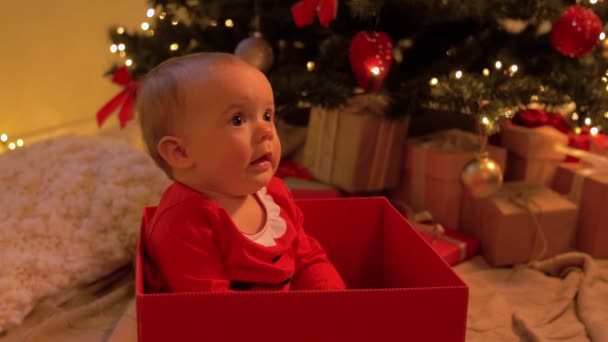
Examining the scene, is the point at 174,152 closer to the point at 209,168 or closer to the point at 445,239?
the point at 209,168

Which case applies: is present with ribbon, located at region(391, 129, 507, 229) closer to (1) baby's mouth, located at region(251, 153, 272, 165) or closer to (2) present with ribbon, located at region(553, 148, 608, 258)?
(2) present with ribbon, located at region(553, 148, 608, 258)

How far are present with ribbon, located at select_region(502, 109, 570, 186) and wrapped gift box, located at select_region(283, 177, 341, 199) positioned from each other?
1.33ft

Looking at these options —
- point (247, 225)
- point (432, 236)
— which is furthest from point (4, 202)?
point (432, 236)

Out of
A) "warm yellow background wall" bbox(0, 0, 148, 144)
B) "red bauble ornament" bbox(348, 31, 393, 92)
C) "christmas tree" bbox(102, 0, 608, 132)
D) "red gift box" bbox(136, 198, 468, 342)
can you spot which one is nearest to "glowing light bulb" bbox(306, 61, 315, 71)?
"christmas tree" bbox(102, 0, 608, 132)

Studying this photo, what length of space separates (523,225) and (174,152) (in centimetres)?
73

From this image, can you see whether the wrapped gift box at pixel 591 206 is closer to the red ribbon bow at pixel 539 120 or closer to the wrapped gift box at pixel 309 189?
the red ribbon bow at pixel 539 120

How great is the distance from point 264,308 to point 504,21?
0.97 metres

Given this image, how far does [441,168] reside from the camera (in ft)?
3.96

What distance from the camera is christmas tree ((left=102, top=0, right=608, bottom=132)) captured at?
1.08 metres

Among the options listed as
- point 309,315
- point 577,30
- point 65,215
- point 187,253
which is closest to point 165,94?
point 187,253

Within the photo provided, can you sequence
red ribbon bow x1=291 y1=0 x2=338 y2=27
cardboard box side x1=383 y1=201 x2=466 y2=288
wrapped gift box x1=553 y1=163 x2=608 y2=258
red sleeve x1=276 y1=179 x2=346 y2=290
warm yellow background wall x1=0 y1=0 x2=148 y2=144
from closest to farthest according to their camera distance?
cardboard box side x1=383 y1=201 x2=466 y2=288 → red sleeve x1=276 y1=179 x2=346 y2=290 → red ribbon bow x1=291 y1=0 x2=338 y2=27 → wrapped gift box x1=553 y1=163 x2=608 y2=258 → warm yellow background wall x1=0 y1=0 x2=148 y2=144

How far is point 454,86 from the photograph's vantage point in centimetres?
107

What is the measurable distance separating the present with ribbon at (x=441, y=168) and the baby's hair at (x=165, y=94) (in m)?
0.63

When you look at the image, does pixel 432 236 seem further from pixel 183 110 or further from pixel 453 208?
pixel 183 110
